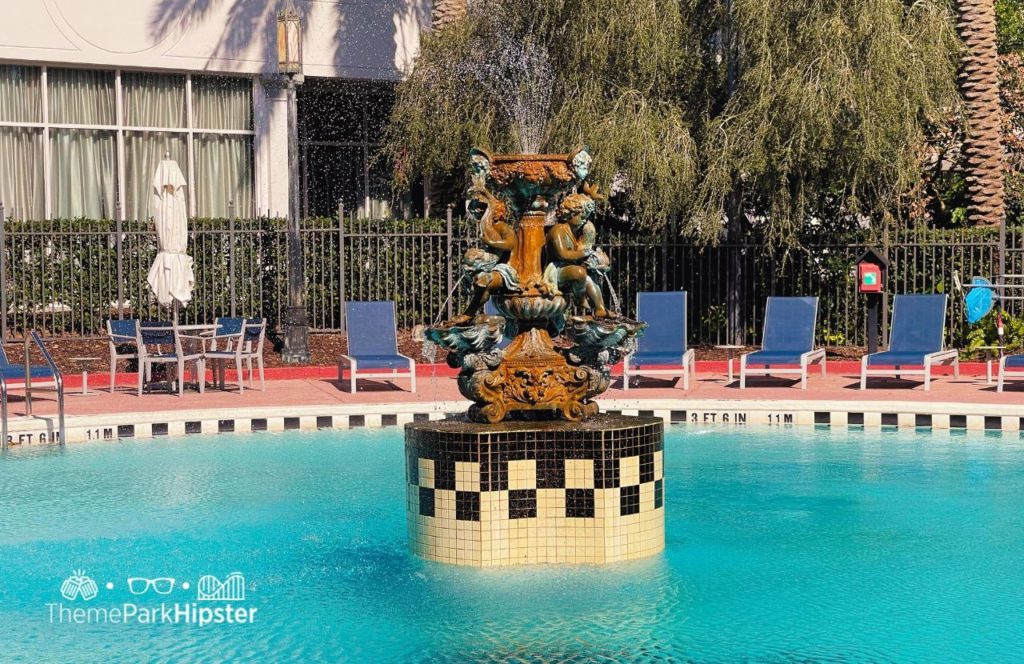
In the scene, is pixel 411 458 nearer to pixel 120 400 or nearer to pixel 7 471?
pixel 7 471

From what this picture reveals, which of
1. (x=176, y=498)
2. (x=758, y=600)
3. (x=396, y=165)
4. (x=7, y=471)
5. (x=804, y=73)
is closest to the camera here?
(x=758, y=600)

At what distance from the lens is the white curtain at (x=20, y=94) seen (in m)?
21.1

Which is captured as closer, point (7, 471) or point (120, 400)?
point (7, 471)

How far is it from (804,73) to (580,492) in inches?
426

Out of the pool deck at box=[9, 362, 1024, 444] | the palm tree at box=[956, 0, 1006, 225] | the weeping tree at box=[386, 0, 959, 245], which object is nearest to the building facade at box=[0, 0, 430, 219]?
the weeping tree at box=[386, 0, 959, 245]

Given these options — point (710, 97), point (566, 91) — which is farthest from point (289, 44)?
point (710, 97)

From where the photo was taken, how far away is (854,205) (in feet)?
60.4

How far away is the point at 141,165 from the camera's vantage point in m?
22.2

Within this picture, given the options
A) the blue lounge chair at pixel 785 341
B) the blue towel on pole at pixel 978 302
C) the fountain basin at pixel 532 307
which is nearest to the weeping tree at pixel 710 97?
the blue towel on pole at pixel 978 302

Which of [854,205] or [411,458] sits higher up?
[854,205]

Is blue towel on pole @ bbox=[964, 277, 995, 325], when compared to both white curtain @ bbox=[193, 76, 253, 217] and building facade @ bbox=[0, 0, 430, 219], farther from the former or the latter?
white curtain @ bbox=[193, 76, 253, 217]

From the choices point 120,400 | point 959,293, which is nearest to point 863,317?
point 959,293

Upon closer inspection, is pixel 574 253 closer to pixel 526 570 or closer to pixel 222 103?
pixel 526 570

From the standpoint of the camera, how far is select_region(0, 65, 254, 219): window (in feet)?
69.9
